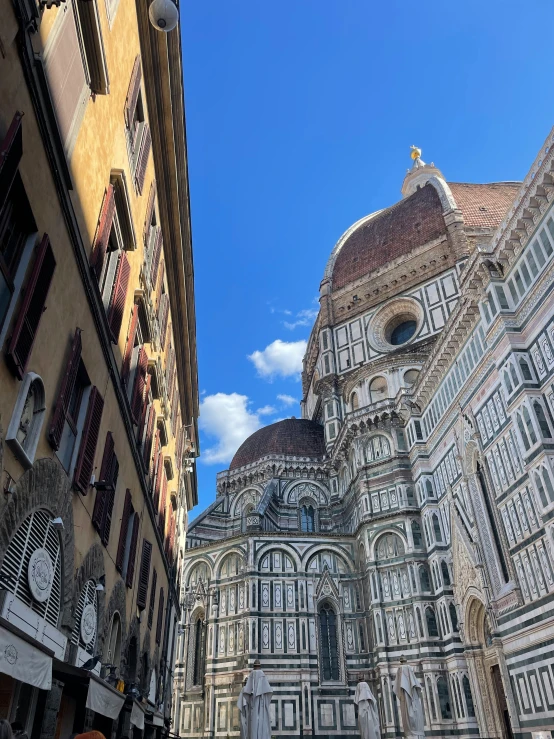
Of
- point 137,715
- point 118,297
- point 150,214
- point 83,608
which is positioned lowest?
point 137,715

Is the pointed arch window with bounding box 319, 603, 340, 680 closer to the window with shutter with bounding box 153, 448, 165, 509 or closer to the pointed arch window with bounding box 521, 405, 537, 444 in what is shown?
the pointed arch window with bounding box 521, 405, 537, 444

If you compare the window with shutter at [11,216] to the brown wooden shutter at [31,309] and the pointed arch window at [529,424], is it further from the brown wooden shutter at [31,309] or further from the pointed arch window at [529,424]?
the pointed arch window at [529,424]

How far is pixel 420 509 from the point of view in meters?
30.6

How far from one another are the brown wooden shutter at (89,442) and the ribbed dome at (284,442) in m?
32.1

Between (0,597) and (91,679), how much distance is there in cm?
337

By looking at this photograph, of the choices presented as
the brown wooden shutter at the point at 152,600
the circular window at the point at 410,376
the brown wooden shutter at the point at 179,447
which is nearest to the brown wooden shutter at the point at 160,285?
the brown wooden shutter at the point at 152,600

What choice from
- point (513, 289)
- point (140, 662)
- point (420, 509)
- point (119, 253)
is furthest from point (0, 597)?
point (420, 509)

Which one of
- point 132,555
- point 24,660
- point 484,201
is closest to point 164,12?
point 24,660

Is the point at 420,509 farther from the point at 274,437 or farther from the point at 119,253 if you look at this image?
the point at 119,253

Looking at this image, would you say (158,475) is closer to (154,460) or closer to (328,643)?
(154,460)

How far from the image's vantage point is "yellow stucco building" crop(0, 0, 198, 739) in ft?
19.7

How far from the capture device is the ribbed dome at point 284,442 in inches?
1658

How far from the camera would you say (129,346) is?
11.8m

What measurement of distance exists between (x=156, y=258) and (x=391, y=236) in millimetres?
37488
